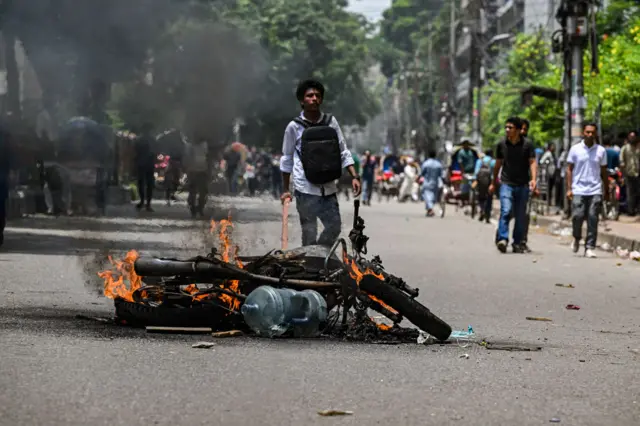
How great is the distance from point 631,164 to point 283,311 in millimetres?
20079

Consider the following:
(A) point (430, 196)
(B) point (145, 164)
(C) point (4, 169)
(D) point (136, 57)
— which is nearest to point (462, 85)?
(A) point (430, 196)

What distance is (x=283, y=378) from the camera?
6828 mm

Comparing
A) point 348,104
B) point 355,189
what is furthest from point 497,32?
point 355,189

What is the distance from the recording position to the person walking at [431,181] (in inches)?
1325

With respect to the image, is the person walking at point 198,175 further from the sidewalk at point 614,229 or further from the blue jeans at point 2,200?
the sidewalk at point 614,229

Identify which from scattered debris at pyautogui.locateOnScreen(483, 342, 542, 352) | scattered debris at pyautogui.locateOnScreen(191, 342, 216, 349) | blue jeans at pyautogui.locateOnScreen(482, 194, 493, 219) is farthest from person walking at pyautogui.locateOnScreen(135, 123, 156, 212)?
scattered debris at pyautogui.locateOnScreen(191, 342, 216, 349)

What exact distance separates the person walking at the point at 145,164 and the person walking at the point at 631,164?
940 cm

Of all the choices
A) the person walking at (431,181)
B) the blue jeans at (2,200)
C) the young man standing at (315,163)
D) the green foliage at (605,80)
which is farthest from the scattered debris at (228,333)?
the person walking at (431,181)

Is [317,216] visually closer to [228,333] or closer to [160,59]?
[228,333]

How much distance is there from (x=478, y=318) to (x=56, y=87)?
28.7 feet

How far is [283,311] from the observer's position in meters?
8.31

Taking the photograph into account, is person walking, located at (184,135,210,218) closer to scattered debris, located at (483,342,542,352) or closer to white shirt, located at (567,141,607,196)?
white shirt, located at (567,141,607,196)

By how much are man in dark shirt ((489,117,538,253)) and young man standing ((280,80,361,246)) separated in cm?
742

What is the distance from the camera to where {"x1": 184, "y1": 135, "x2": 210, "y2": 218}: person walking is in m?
18.7
